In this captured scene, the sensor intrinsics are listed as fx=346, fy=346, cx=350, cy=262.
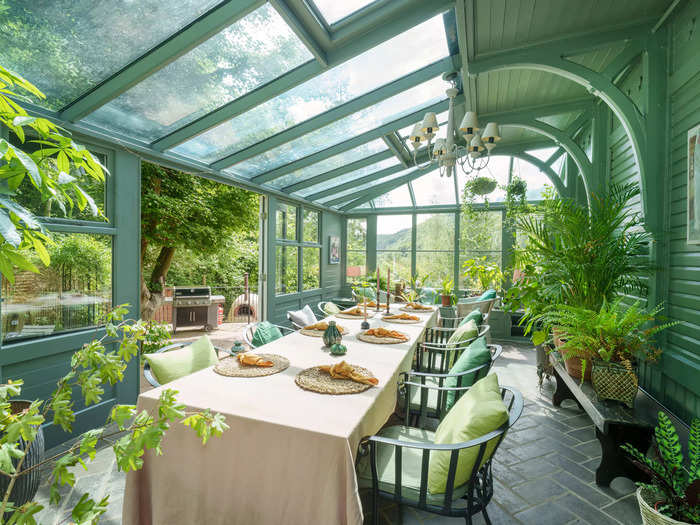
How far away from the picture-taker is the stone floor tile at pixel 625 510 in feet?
6.46

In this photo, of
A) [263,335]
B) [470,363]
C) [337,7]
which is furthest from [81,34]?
[470,363]

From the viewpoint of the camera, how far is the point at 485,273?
645cm

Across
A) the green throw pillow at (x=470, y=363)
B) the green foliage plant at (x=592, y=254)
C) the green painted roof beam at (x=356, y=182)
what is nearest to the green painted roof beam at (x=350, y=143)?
the green painted roof beam at (x=356, y=182)

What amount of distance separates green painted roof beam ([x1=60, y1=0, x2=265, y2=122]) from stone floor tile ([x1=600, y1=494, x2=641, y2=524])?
3.64 m

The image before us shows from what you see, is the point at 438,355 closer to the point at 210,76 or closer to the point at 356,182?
the point at 210,76

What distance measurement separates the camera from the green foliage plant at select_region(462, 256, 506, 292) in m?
6.39

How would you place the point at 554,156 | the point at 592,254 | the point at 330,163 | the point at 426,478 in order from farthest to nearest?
the point at 554,156 → the point at 330,163 → the point at 592,254 → the point at 426,478

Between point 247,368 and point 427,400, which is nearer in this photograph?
point 247,368

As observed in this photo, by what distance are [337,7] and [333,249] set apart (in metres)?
5.53

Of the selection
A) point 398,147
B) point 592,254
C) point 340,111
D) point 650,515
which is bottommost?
point 650,515

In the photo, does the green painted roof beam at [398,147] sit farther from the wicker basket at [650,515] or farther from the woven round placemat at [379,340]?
the wicker basket at [650,515]

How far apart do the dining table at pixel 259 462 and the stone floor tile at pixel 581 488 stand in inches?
56.9

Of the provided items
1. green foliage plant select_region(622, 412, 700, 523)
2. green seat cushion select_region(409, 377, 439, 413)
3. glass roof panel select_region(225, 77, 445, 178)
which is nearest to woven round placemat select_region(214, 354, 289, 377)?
green seat cushion select_region(409, 377, 439, 413)

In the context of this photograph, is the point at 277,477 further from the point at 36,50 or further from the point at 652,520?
the point at 36,50
